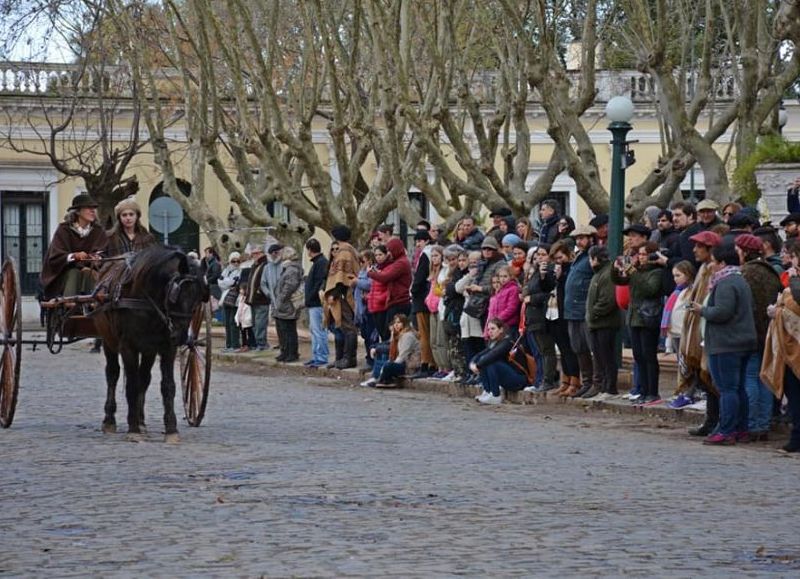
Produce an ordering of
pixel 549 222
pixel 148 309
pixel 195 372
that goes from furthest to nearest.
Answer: pixel 549 222, pixel 195 372, pixel 148 309

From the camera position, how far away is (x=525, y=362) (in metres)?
21.8

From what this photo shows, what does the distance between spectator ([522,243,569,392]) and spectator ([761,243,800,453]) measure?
17.8 feet

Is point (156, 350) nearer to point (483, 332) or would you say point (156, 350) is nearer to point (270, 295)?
point (483, 332)

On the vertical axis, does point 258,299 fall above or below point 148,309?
below

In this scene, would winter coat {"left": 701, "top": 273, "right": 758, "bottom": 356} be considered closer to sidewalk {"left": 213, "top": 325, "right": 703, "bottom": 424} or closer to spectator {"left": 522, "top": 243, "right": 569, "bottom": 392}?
sidewalk {"left": 213, "top": 325, "right": 703, "bottom": 424}

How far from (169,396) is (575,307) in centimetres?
619

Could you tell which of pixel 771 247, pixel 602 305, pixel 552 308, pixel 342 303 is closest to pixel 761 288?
pixel 771 247

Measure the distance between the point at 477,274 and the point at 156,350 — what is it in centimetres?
696

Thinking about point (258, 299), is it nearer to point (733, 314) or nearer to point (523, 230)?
point (523, 230)

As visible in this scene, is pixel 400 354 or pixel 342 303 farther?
pixel 342 303

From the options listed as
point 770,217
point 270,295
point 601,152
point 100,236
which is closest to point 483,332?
point 770,217

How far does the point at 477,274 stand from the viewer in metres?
22.5

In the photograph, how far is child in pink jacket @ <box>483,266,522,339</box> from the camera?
21.6m

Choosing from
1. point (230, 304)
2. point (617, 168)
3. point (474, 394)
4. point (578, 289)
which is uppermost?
point (617, 168)
